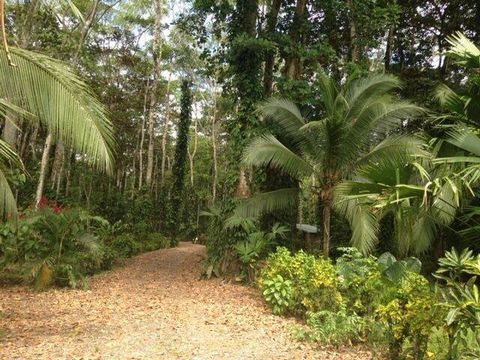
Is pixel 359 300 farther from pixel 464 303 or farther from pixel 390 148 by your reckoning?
pixel 390 148

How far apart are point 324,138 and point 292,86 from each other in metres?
2.79

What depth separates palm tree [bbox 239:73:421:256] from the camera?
846 cm

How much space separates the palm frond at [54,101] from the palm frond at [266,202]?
226 inches

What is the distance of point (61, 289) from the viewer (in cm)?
846

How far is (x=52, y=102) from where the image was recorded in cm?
426

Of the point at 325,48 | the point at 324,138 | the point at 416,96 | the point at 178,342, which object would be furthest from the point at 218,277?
the point at 416,96

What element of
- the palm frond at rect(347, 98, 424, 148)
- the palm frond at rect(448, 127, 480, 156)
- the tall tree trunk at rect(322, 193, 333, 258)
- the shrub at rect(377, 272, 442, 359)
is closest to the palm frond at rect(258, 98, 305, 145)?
the palm frond at rect(347, 98, 424, 148)

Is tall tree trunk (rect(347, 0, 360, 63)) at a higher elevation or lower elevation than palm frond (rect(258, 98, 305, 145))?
higher

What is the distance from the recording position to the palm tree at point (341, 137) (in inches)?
333

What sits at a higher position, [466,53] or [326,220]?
[466,53]

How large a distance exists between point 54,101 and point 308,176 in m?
6.04

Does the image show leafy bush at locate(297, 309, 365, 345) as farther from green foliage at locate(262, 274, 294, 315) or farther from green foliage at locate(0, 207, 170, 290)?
green foliage at locate(0, 207, 170, 290)

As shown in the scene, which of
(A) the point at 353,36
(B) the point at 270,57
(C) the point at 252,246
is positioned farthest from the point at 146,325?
(A) the point at 353,36

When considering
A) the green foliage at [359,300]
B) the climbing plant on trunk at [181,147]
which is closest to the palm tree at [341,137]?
the green foliage at [359,300]
